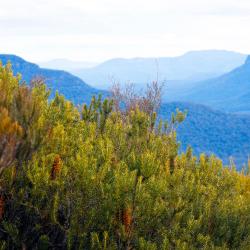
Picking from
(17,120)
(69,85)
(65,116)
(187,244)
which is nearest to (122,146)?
(65,116)

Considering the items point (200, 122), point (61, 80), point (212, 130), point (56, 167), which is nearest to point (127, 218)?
point (56, 167)

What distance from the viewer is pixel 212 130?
547ft

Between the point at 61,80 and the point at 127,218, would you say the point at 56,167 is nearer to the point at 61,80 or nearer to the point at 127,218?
the point at 127,218

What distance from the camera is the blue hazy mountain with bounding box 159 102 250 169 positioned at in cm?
15688

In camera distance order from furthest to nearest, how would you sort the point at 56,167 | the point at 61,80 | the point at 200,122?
the point at 61,80 < the point at 200,122 < the point at 56,167

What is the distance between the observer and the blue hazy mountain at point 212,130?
157 metres

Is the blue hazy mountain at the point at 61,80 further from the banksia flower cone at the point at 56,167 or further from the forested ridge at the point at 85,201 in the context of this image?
the banksia flower cone at the point at 56,167

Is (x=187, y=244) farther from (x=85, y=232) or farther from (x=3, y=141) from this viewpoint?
(x=3, y=141)

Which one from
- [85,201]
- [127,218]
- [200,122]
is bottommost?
[200,122]

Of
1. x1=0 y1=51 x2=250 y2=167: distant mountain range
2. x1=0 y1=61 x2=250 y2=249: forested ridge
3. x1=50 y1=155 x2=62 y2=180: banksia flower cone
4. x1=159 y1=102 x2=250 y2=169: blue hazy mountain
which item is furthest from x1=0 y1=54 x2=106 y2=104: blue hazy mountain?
x1=50 y1=155 x2=62 y2=180: banksia flower cone

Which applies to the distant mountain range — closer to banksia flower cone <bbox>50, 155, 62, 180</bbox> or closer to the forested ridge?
the forested ridge

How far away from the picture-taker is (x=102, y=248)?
579cm

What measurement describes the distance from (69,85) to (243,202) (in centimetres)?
17119

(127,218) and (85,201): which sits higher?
(85,201)
